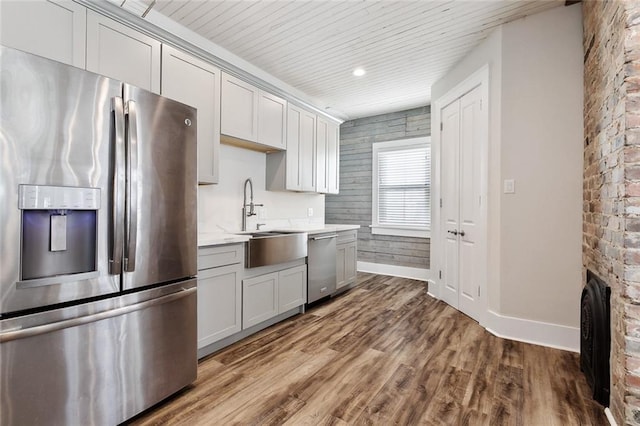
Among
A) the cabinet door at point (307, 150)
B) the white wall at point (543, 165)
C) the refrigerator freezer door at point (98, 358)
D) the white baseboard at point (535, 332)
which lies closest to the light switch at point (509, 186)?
the white wall at point (543, 165)

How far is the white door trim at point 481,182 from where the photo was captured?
9.91 ft

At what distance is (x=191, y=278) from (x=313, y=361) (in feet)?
3.72

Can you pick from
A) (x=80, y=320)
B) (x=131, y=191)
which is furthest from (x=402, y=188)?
(x=80, y=320)

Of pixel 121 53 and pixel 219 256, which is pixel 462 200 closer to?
pixel 219 256

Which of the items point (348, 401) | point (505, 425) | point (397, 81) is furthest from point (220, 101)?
point (505, 425)

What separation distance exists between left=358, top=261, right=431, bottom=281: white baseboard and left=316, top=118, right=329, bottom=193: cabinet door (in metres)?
1.86

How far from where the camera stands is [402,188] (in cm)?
525

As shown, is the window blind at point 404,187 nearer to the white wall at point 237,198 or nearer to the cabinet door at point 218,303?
the white wall at point 237,198

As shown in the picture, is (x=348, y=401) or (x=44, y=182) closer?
(x=44, y=182)

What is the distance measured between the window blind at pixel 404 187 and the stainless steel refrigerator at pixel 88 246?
13.1ft

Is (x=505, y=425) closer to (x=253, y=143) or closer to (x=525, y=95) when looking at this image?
(x=525, y=95)

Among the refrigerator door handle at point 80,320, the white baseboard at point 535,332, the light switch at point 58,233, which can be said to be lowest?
the white baseboard at point 535,332

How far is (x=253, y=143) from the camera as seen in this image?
10.7 ft

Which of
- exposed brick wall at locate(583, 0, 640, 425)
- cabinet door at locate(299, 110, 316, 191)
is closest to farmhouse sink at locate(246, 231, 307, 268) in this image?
cabinet door at locate(299, 110, 316, 191)
